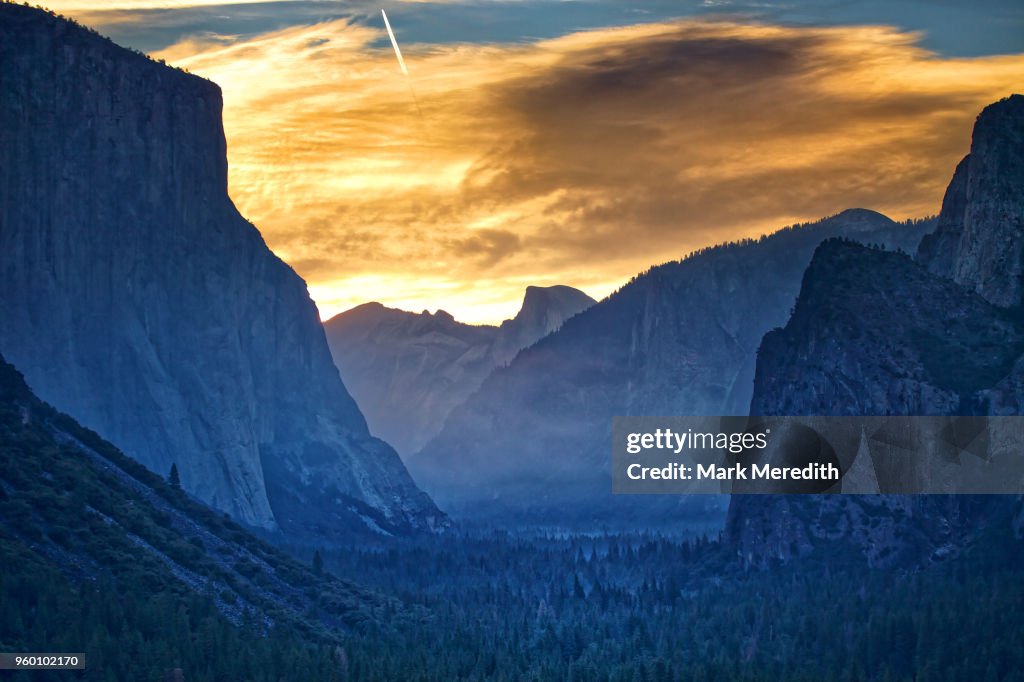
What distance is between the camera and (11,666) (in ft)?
634

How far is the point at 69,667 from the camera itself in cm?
19900

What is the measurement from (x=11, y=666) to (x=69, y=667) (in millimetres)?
7142
